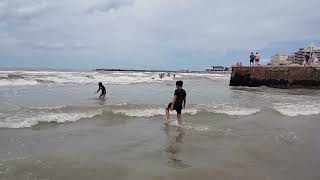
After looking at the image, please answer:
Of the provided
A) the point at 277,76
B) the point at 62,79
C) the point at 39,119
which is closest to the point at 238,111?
the point at 39,119

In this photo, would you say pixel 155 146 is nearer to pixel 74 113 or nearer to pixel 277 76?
pixel 74 113

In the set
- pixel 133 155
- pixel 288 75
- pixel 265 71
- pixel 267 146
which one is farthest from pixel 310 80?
pixel 133 155

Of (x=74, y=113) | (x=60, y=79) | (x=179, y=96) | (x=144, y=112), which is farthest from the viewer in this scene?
(x=60, y=79)

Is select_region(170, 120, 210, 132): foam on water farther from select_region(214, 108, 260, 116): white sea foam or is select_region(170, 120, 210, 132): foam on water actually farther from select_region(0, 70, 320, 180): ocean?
select_region(214, 108, 260, 116): white sea foam

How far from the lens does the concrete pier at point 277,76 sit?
33.3 m

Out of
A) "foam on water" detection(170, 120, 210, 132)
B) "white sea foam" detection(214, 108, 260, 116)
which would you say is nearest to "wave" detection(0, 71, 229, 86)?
"white sea foam" detection(214, 108, 260, 116)

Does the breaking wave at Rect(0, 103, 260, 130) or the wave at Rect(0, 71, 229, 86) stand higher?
the breaking wave at Rect(0, 103, 260, 130)

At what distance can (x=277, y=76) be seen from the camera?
35250 mm

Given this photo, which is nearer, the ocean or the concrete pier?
the ocean

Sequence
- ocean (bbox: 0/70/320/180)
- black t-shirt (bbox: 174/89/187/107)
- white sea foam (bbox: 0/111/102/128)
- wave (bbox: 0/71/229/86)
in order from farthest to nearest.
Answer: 1. wave (bbox: 0/71/229/86)
2. black t-shirt (bbox: 174/89/187/107)
3. white sea foam (bbox: 0/111/102/128)
4. ocean (bbox: 0/70/320/180)

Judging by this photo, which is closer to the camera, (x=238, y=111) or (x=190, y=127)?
(x=190, y=127)

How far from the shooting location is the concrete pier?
3327 centimetres

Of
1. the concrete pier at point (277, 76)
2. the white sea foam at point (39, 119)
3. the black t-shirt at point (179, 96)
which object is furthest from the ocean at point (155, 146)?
the concrete pier at point (277, 76)

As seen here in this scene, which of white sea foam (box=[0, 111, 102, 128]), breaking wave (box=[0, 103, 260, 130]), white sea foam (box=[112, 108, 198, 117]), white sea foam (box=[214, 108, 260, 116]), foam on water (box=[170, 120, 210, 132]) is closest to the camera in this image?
foam on water (box=[170, 120, 210, 132])
